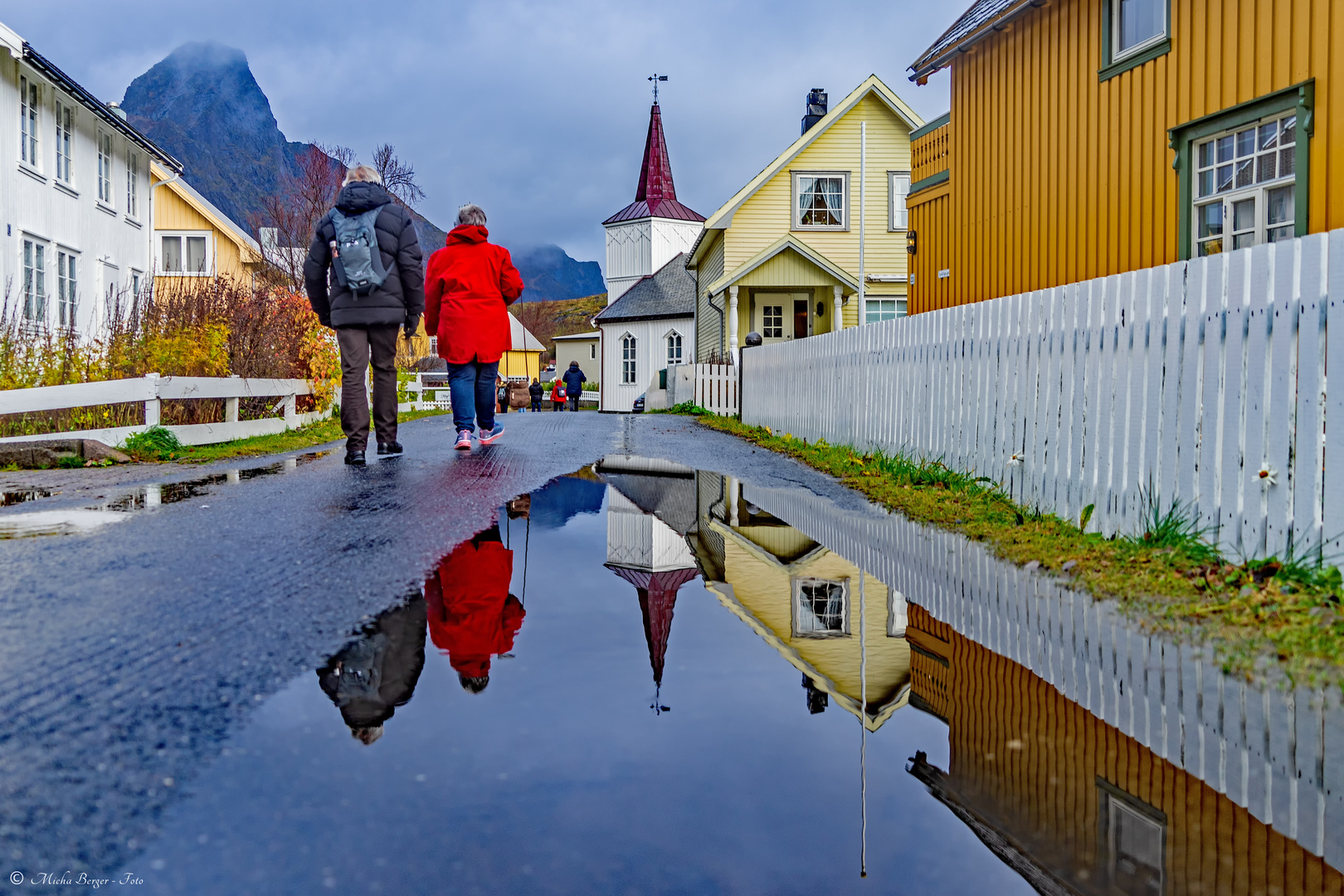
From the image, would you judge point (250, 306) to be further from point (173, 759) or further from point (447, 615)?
point (173, 759)

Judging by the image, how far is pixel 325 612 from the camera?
12.2ft

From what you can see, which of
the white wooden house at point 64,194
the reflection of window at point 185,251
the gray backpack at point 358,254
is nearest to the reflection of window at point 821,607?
the gray backpack at point 358,254

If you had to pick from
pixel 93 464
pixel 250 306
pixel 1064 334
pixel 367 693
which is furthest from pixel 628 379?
pixel 367 693

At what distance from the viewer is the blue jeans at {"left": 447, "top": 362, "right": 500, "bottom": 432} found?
36.3ft

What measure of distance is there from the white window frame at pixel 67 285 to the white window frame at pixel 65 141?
1.44 meters

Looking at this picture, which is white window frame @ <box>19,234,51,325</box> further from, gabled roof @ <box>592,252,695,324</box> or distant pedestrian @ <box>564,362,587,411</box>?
gabled roof @ <box>592,252,695,324</box>

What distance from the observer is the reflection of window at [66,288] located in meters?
22.2

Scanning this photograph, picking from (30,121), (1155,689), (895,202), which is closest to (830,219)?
(895,202)

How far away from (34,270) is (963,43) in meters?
17.0

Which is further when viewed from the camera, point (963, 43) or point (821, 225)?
point (821, 225)

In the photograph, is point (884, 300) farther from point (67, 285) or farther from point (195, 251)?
point (195, 251)

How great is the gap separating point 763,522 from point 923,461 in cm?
265

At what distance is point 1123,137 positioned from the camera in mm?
12141

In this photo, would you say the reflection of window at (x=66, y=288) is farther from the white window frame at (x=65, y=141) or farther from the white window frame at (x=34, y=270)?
the white window frame at (x=65, y=141)
